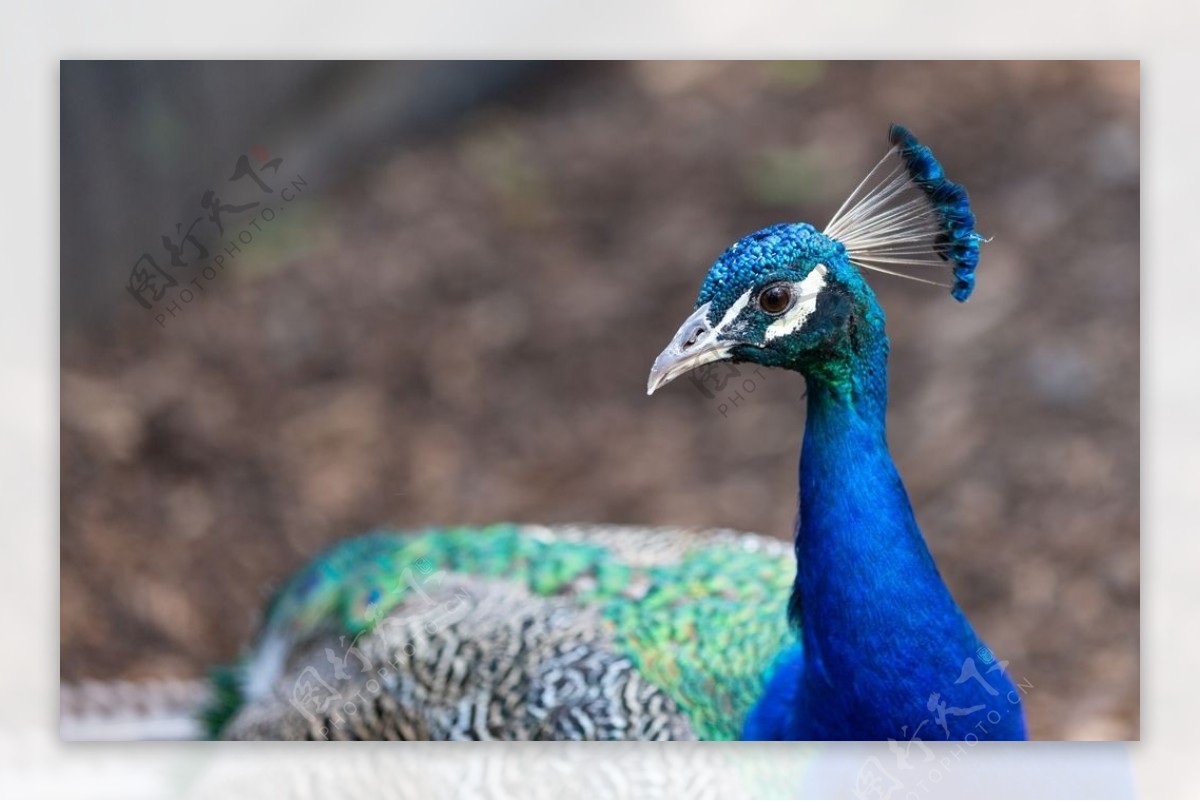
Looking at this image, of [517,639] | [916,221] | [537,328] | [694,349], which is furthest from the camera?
[537,328]

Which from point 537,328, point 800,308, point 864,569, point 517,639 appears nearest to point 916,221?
point 800,308

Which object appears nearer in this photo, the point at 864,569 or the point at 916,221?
the point at 864,569

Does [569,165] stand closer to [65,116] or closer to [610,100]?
[610,100]

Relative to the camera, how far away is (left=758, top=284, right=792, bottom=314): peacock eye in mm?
2094

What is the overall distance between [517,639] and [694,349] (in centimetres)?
78

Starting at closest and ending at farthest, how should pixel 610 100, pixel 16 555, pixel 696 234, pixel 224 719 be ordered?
pixel 16 555, pixel 224 719, pixel 610 100, pixel 696 234

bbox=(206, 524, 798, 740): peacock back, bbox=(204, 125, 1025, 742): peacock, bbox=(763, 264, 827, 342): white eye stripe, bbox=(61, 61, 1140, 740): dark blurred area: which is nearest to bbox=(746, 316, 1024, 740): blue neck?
bbox=(204, 125, 1025, 742): peacock

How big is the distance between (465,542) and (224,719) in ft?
2.14

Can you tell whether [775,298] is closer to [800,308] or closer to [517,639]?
[800,308]

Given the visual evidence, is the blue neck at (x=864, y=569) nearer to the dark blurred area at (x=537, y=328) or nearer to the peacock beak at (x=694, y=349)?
the peacock beak at (x=694, y=349)

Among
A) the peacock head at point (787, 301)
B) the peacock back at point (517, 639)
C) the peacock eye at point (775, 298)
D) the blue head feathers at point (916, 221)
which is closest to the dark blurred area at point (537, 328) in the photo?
the peacock back at point (517, 639)

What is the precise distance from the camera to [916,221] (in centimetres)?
226

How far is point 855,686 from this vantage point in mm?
2176

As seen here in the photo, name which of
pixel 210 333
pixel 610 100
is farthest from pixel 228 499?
pixel 610 100
